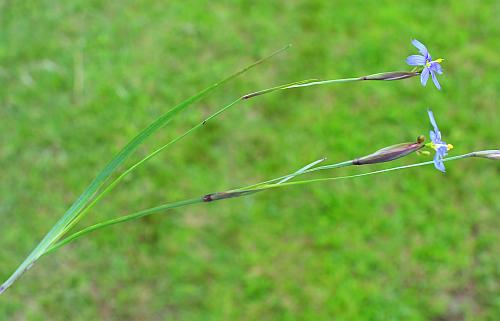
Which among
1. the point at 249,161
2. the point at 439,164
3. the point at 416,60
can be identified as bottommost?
the point at 439,164

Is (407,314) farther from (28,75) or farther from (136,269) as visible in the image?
(28,75)

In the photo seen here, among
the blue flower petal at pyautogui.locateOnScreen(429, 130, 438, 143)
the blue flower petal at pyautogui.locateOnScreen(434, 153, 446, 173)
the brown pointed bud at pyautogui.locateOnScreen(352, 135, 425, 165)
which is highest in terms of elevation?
the blue flower petal at pyautogui.locateOnScreen(429, 130, 438, 143)

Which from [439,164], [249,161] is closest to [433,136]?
[439,164]

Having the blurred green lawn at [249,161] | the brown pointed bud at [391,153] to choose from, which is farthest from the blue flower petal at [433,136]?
the blurred green lawn at [249,161]

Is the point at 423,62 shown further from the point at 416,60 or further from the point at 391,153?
the point at 391,153

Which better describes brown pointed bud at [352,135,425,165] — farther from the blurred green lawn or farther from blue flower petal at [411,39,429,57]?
the blurred green lawn

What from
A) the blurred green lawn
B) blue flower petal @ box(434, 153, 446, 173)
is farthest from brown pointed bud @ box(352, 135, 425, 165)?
the blurred green lawn

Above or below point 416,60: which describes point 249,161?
above

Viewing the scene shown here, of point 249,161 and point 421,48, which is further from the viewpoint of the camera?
point 249,161
